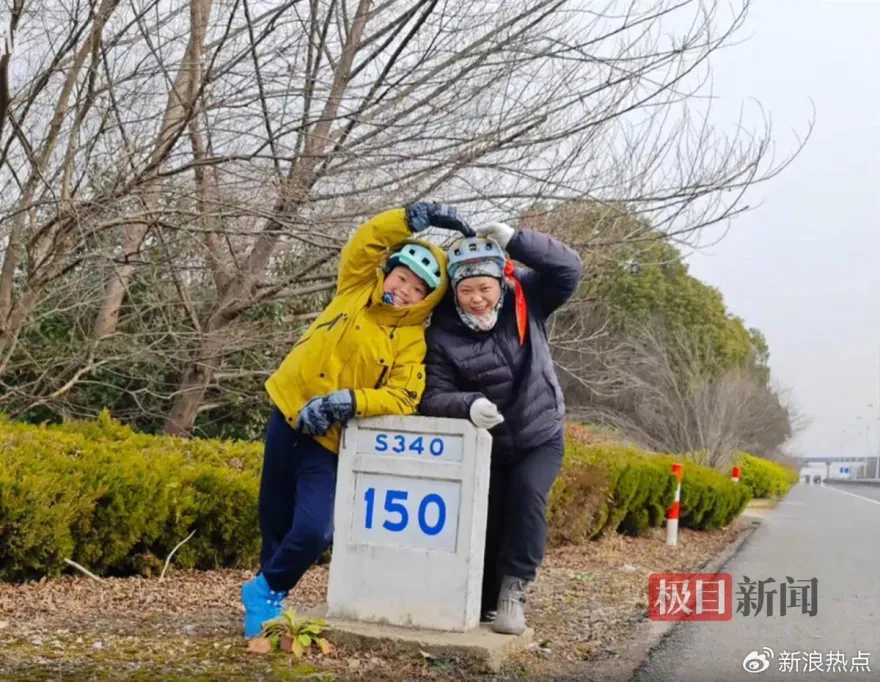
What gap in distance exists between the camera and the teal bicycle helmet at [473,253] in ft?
12.8

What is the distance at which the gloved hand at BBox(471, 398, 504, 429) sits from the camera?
3.76 metres

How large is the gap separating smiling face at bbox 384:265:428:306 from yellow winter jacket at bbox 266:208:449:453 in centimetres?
4

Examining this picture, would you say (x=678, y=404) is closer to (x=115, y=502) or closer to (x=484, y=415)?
(x=115, y=502)

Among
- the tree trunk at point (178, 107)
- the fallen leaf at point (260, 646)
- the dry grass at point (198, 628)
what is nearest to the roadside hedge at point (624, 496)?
the dry grass at point (198, 628)

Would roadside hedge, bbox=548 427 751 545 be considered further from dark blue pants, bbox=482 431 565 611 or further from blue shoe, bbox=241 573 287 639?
blue shoe, bbox=241 573 287 639

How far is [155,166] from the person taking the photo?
18.4ft

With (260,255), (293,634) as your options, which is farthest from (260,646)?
(260,255)

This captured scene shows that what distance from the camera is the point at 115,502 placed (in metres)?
5.46

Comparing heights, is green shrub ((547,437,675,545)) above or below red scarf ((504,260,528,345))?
below

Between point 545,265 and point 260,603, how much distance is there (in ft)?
5.86

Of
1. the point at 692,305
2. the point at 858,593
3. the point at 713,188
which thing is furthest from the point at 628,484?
the point at 692,305

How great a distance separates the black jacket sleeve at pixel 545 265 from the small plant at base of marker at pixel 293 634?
1630 mm

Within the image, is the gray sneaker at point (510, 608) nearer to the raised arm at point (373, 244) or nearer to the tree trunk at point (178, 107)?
the raised arm at point (373, 244)

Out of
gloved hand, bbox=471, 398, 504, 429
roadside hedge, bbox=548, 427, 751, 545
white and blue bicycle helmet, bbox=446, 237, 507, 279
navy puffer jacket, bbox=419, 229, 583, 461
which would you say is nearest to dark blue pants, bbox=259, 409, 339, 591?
navy puffer jacket, bbox=419, 229, 583, 461
